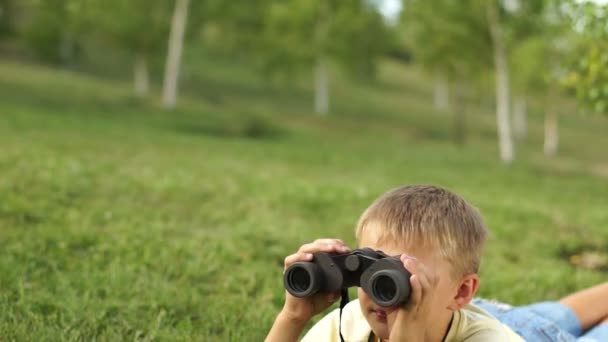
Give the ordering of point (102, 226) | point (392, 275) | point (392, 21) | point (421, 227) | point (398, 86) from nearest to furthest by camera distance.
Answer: point (392, 275), point (421, 227), point (102, 226), point (392, 21), point (398, 86)

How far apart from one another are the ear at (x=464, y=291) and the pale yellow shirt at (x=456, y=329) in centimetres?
12

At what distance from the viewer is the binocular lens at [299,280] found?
2.36 m

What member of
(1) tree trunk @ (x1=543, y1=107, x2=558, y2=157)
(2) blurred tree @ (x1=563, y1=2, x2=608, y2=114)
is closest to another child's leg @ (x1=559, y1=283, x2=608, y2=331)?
(2) blurred tree @ (x1=563, y1=2, x2=608, y2=114)

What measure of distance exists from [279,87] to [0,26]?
17.6 meters

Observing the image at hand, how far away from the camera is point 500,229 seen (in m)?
7.88

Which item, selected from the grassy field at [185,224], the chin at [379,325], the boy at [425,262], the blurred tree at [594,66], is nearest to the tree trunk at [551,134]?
the grassy field at [185,224]

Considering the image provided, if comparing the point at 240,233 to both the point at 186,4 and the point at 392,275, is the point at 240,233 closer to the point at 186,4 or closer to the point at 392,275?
the point at 392,275

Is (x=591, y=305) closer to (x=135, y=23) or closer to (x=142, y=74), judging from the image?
(x=135, y=23)

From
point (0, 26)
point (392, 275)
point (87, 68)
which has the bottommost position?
point (392, 275)

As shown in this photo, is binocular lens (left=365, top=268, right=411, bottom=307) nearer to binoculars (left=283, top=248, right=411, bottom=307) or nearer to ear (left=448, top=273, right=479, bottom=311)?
binoculars (left=283, top=248, right=411, bottom=307)

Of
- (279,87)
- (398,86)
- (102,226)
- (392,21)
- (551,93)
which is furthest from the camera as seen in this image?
(398,86)

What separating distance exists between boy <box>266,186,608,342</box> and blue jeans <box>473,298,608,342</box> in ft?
3.19

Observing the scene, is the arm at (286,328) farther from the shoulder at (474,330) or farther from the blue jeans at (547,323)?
the blue jeans at (547,323)

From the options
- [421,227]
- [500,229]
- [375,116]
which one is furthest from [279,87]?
[421,227]
